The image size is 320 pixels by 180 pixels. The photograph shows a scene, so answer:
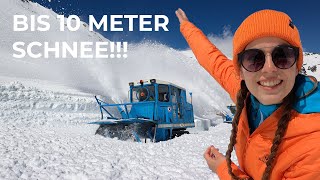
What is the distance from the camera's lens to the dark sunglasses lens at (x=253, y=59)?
159 centimetres

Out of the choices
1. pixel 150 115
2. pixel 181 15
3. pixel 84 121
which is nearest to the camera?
pixel 181 15

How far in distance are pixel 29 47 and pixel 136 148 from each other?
126 feet

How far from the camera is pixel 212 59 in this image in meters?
2.46

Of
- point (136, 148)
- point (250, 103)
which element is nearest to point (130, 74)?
point (136, 148)

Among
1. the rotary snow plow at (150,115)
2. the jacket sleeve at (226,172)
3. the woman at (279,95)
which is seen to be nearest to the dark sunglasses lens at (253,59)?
the woman at (279,95)

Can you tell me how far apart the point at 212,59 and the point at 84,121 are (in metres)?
15.1

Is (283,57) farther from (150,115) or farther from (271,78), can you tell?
(150,115)

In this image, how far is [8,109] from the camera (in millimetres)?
14828

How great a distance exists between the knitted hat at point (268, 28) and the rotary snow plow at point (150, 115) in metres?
9.27

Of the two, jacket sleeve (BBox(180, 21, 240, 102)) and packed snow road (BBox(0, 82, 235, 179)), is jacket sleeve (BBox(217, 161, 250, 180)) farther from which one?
packed snow road (BBox(0, 82, 235, 179))

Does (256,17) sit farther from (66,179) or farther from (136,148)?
(136,148)

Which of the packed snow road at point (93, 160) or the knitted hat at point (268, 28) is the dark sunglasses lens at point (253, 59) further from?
the packed snow road at point (93, 160)

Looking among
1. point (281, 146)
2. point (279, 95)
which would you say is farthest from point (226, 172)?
point (279, 95)

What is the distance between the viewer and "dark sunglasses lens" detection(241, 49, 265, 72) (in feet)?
5.23
